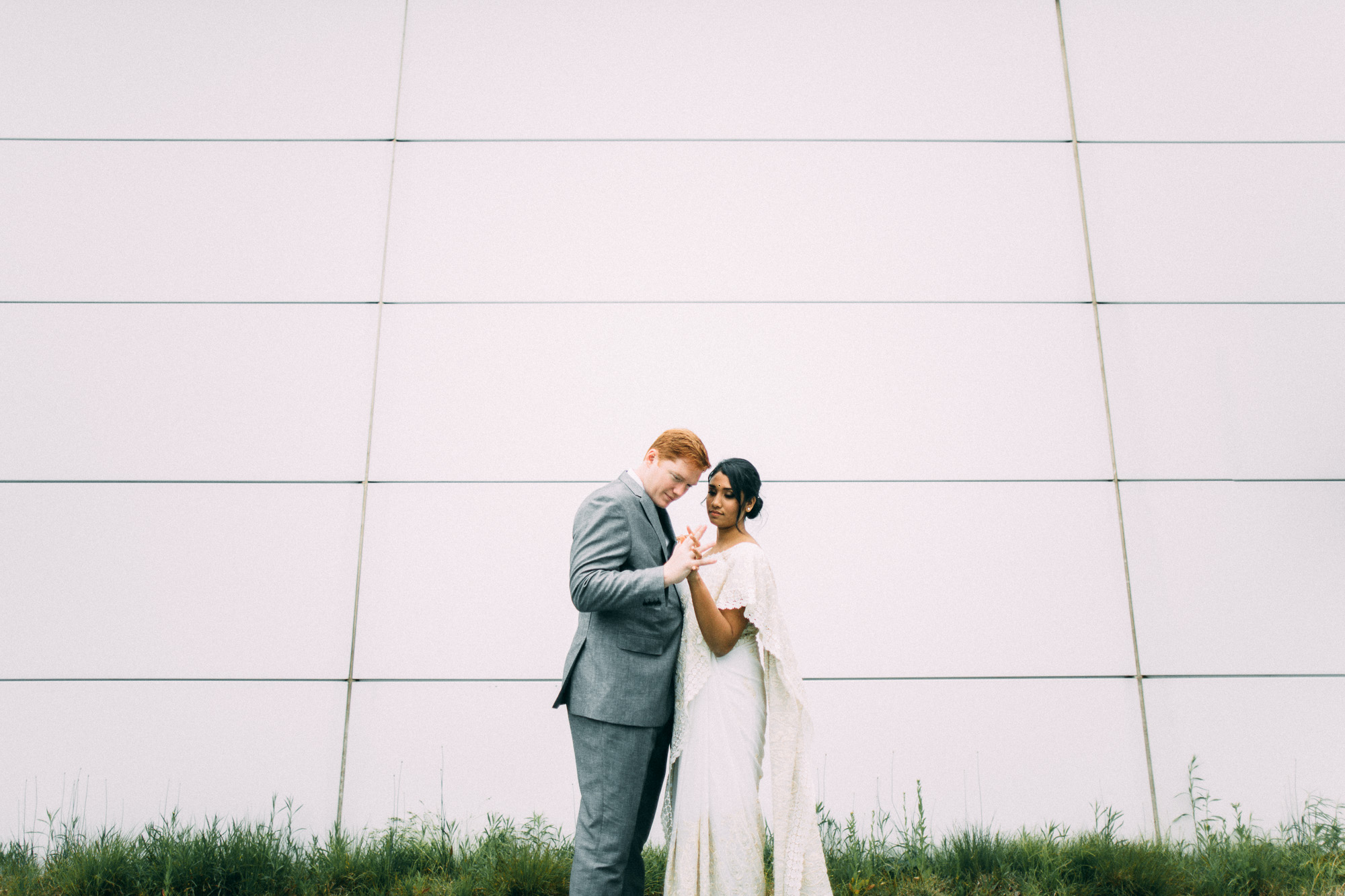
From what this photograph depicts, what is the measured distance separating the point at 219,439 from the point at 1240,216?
467 centimetres

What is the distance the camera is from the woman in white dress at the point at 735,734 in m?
1.91

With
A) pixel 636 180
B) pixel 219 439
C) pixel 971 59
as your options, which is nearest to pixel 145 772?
pixel 219 439

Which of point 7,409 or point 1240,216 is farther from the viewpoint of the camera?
point 1240,216

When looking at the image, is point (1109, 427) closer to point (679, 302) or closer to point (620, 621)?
point (679, 302)

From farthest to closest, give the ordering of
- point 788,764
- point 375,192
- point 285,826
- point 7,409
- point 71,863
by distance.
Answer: point 375,192
point 7,409
point 285,826
point 71,863
point 788,764

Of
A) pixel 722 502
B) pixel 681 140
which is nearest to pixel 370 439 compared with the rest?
pixel 722 502

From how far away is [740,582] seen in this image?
6.46ft

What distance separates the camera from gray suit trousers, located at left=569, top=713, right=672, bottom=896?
187cm

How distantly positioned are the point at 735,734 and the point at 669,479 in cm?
75

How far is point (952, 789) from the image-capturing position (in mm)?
2799

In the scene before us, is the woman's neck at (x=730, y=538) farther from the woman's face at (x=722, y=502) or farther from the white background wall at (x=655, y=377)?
the white background wall at (x=655, y=377)

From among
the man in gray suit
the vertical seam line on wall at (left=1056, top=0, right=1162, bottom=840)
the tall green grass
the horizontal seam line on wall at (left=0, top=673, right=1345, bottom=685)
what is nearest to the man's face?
the man in gray suit

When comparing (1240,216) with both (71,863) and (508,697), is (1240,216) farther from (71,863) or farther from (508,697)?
(71,863)

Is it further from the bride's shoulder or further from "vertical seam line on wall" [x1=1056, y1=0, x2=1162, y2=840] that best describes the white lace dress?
"vertical seam line on wall" [x1=1056, y1=0, x2=1162, y2=840]
